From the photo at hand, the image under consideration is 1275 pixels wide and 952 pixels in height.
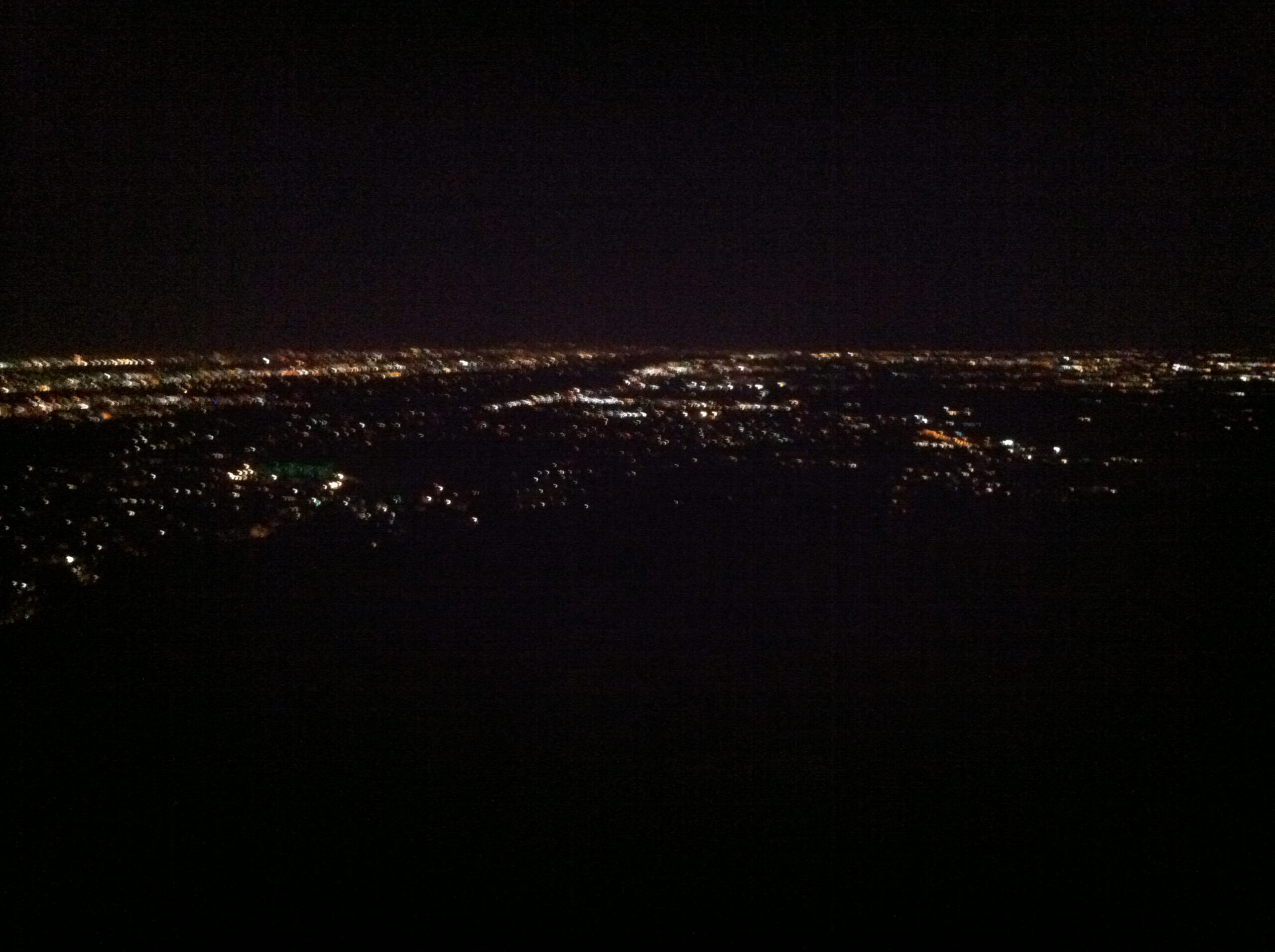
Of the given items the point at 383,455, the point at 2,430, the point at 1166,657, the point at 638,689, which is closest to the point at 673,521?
the point at 638,689

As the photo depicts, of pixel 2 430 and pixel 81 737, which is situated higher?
pixel 2 430

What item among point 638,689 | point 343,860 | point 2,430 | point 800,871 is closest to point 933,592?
point 638,689

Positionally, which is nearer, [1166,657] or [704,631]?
[1166,657]

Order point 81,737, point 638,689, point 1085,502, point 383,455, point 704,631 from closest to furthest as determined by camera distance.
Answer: point 81,737 < point 638,689 < point 704,631 < point 1085,502 < point 383,455

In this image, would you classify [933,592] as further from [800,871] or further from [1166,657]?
[800,871]

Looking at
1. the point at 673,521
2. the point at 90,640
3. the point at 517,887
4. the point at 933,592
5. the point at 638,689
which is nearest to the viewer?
the point at 517,887

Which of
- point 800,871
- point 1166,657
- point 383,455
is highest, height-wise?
point 383,455

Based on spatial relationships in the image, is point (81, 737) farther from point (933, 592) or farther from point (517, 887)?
point (933, 592)
